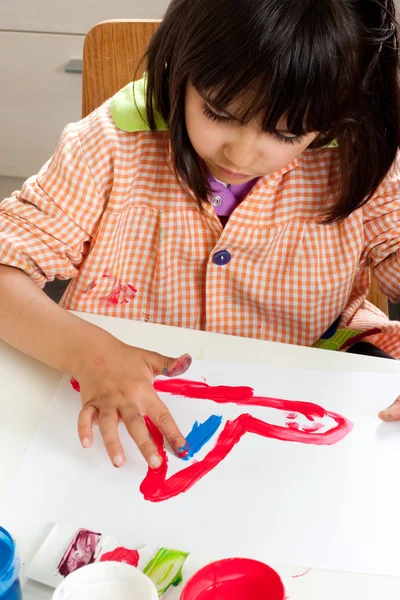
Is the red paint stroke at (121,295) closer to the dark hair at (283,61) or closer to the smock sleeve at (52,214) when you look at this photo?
the smock sleeve at (52,214)

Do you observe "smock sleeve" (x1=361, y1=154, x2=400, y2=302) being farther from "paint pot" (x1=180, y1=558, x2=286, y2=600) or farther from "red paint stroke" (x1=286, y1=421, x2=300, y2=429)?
"paint pot" (x1=180, y1=558, x2=286, y2=600)

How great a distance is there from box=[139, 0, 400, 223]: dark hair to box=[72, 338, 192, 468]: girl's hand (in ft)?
0.80

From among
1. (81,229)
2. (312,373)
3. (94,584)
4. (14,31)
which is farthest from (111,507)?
(14,31)

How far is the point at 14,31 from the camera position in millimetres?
1812

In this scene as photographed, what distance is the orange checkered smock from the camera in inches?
33.1

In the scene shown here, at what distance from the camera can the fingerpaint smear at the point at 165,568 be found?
494mm

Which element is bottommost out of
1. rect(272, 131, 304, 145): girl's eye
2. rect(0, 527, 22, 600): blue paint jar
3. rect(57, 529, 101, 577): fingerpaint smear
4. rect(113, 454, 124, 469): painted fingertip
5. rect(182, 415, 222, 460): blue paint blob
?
rect(182, 415, 222, 460): blue paint blob

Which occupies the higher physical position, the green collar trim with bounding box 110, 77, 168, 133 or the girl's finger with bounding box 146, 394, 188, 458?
the green collar trim with bounding box 110, 77, 168, 133

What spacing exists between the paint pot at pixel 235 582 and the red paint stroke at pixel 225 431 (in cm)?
12

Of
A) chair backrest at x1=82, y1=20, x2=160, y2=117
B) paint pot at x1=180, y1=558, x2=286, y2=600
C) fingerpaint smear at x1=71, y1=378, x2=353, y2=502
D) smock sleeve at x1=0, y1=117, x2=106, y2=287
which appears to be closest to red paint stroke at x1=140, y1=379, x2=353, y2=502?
fingerpaint smear at x1=71, y1=378, x2=353, y2=502

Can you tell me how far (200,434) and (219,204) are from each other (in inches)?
13.1

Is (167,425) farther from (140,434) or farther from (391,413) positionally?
(391,413)

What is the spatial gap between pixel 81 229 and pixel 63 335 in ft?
0.59

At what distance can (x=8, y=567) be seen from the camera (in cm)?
41
